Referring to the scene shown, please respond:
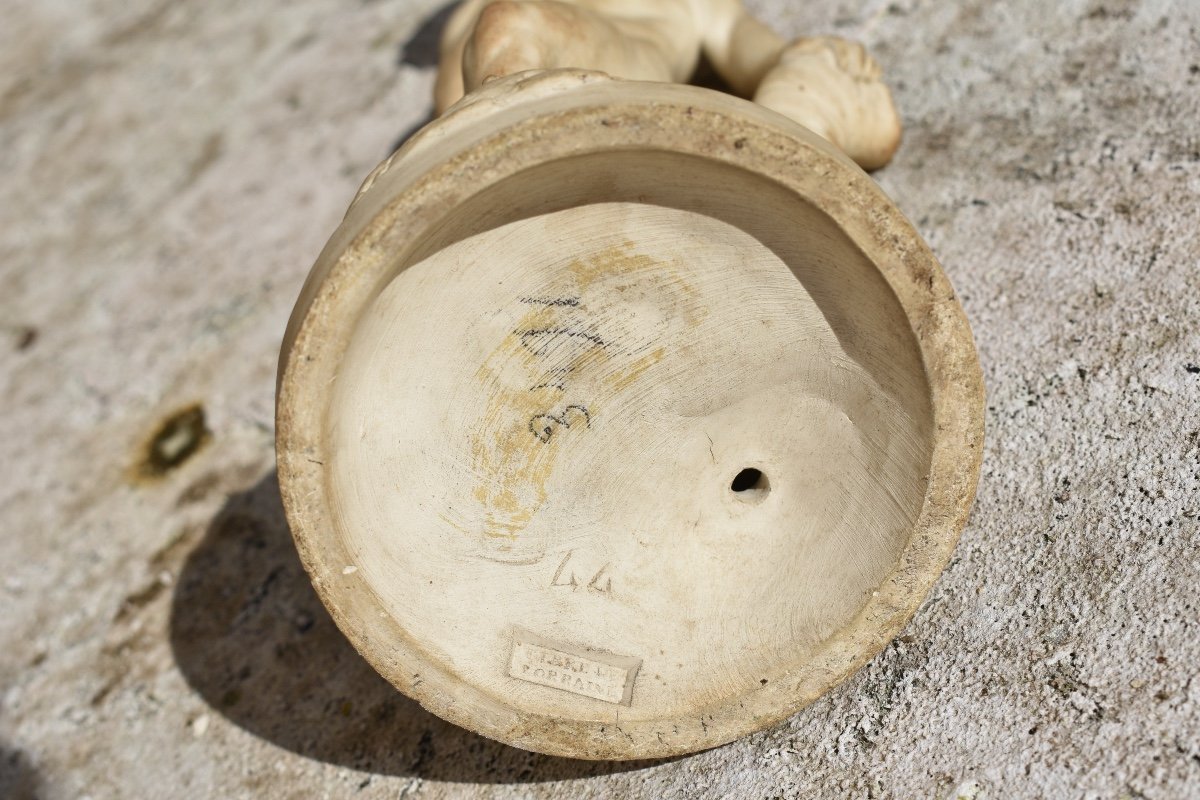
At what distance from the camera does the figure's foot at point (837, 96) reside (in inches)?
86.7

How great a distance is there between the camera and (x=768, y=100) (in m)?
2.19

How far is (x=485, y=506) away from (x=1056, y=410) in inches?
40.7

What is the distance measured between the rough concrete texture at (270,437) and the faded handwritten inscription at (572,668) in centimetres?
22

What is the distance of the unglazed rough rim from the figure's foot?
75cm

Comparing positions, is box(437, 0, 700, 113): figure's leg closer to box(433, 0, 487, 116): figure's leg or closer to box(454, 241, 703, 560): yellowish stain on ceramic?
box(433, 0, 487, 116): figure's leg

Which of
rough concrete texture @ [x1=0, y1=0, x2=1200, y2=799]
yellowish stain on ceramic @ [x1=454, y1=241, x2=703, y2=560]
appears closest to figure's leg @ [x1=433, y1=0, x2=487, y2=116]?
rough concrete texture @ [x1=0, y1=0, x2=1200, y2=799]

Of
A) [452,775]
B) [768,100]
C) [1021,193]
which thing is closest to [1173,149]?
[1021,193]

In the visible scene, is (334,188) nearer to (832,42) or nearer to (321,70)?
(321,70)

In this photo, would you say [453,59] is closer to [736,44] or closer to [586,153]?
[736,44]

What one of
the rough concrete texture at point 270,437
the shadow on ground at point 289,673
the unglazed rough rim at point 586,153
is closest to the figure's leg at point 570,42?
the unglazed rough rim at point 586,153

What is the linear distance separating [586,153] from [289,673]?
138cm

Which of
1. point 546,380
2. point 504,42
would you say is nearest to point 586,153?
point 546,380

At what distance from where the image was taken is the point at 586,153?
1.43 metres

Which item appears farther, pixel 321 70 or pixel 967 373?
pixel 321 70
